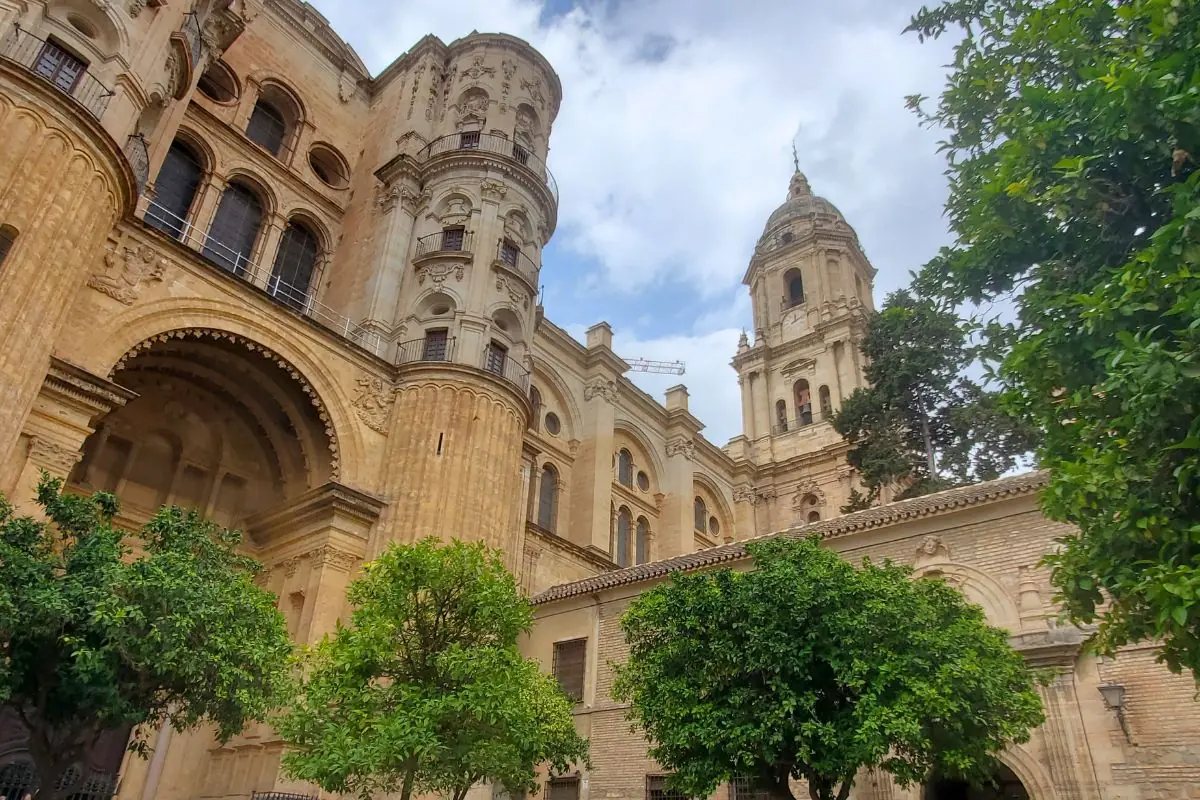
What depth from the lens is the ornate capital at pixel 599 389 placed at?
31422mm

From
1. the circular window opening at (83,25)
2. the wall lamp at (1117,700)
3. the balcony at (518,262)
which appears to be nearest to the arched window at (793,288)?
the balcony at (518,262)

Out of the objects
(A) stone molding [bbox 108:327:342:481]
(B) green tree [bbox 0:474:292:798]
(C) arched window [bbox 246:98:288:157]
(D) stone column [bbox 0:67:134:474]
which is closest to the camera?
(B) green tree [bbox 0:474:292:798]

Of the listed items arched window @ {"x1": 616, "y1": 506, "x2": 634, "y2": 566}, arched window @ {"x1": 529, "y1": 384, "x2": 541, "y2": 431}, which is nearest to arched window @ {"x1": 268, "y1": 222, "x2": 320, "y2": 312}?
arched window @ {"x1": 529, "y1": 384, "x2": 541, "y2": 431}

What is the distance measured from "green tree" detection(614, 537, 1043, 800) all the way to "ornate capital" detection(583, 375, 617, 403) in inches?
814

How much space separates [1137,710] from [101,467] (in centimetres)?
1946

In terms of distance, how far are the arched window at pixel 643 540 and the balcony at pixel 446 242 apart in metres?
14.6

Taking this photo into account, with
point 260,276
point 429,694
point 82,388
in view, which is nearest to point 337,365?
point 260,276

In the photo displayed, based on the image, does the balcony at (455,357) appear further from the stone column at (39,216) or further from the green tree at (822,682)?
the green tree at (822,682)

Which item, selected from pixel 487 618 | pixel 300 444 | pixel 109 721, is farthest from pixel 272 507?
pixel 109 721

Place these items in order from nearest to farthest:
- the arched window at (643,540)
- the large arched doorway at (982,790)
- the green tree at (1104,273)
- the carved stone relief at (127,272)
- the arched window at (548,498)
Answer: the green tree at (1104,273) < the large arched doorway at (982,790) < the carved stone relief at (127,272) < the arched window at (548,498) < the arched window at (643,540)

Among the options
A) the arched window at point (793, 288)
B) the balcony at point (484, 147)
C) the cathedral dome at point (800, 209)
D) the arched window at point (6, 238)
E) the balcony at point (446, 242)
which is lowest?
the arched window at point (6, 238)

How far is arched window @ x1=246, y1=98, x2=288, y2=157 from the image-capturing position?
2378cm

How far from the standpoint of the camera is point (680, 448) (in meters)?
35.1

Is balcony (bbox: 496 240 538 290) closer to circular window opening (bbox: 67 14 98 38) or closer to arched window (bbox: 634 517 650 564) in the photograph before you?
circular window opening (bbox: 67 14 98 38)
